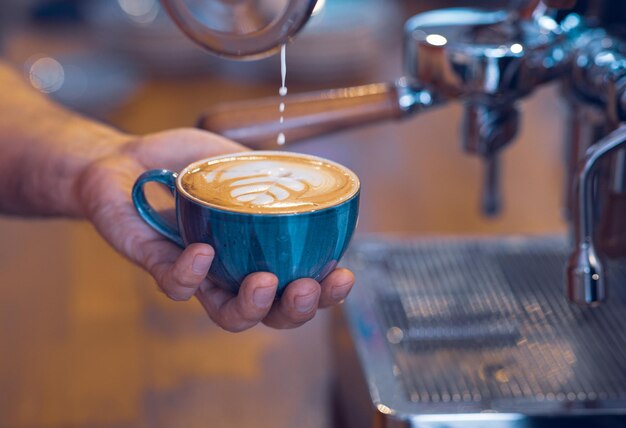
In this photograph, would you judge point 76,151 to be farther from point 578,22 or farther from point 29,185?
point 578,22

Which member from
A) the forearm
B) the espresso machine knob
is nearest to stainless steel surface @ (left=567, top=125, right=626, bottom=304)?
the espresso machine knob

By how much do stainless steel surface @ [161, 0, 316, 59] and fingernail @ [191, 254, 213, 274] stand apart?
0.16 m

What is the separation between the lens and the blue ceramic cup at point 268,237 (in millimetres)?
553

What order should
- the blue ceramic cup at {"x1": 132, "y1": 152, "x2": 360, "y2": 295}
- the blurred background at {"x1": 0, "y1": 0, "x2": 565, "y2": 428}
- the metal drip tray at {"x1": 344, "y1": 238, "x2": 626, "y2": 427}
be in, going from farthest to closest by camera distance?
the blurred background at {"x1": 0, "y1": 0, "x2": 565, "y2": 428}, the metal drip tray at {"x1": 344, "y1": 238, "x2": 626, "y2": 427}, the blue ceramic cup at {"x1": 132, "y1": 152, "x2": 360, "y2": 295}

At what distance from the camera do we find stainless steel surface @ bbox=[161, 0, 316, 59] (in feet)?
2.06

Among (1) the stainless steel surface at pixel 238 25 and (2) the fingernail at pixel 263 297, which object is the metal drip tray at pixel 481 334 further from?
(1) the stainless steel surface at pixel 238 25

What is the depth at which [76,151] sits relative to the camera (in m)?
0.83

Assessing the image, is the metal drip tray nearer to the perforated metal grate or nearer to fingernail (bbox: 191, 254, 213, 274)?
the perforated metal grate

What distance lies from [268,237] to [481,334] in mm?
286

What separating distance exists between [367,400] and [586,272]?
19 centimetres

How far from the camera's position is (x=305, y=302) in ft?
1.88

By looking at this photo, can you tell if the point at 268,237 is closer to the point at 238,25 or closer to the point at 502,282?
the point at 238,25

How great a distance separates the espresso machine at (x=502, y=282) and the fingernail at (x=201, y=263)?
161 millimetres

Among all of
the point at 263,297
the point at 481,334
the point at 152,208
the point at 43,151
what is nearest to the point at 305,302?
the point at 263,297
